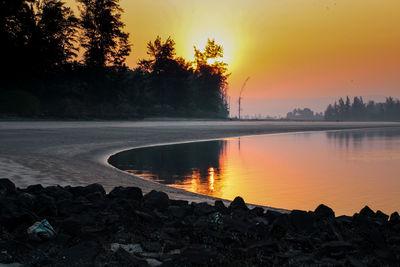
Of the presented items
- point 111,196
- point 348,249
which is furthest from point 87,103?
point 348,249

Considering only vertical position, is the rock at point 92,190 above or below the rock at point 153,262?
above

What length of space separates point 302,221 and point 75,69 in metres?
52.5

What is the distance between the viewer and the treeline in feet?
141

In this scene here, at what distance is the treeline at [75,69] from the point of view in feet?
141

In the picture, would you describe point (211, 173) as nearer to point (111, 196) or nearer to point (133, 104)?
point (111, 196)

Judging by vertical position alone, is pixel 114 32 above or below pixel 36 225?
above

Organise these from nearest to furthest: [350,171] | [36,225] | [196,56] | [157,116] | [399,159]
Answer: [36,225] < [350,171] < [399,159] < [157,116] < [196,56]

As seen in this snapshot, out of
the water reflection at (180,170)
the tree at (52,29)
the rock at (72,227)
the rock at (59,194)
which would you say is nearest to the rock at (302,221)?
the rock at (72,227)

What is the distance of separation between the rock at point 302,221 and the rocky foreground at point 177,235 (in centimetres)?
1

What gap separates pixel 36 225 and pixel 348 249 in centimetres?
381

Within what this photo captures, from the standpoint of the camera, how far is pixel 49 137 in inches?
956

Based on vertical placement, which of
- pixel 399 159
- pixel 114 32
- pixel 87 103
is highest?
pixel 114 32

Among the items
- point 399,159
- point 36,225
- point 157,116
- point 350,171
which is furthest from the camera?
point 157,116

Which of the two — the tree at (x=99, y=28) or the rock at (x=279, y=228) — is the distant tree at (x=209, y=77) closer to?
the tree at (x=99, y=28)
